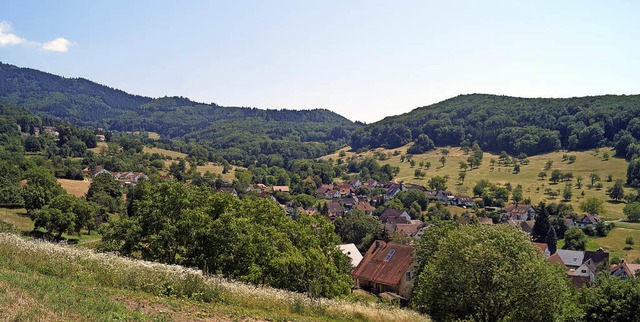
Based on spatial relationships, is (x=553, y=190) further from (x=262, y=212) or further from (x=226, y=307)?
(x=226, y=307)

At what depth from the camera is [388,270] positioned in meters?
40.6

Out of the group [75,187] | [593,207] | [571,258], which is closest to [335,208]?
[571,258]

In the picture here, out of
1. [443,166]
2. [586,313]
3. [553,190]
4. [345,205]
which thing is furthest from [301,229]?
[443,166]

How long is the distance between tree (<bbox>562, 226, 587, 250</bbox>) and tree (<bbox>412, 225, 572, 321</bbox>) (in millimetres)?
65029

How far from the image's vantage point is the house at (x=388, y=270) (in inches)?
1527

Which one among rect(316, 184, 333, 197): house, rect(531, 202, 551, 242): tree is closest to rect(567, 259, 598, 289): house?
rect(531, 202, 551, 242): tree

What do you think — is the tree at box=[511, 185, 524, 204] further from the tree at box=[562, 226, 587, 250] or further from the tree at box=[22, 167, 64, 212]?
the tree at box=[22, 167, 64, 212]

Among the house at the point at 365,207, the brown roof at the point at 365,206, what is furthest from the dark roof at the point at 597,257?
the brown roof at the point at 365,206

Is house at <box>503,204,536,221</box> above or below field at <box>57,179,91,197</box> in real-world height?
below

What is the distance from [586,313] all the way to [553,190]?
115 metres

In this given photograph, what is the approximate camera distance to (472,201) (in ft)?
392

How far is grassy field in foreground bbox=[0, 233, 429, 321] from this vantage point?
925cm

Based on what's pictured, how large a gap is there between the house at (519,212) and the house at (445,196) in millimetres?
16202

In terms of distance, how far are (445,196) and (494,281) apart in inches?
4352
